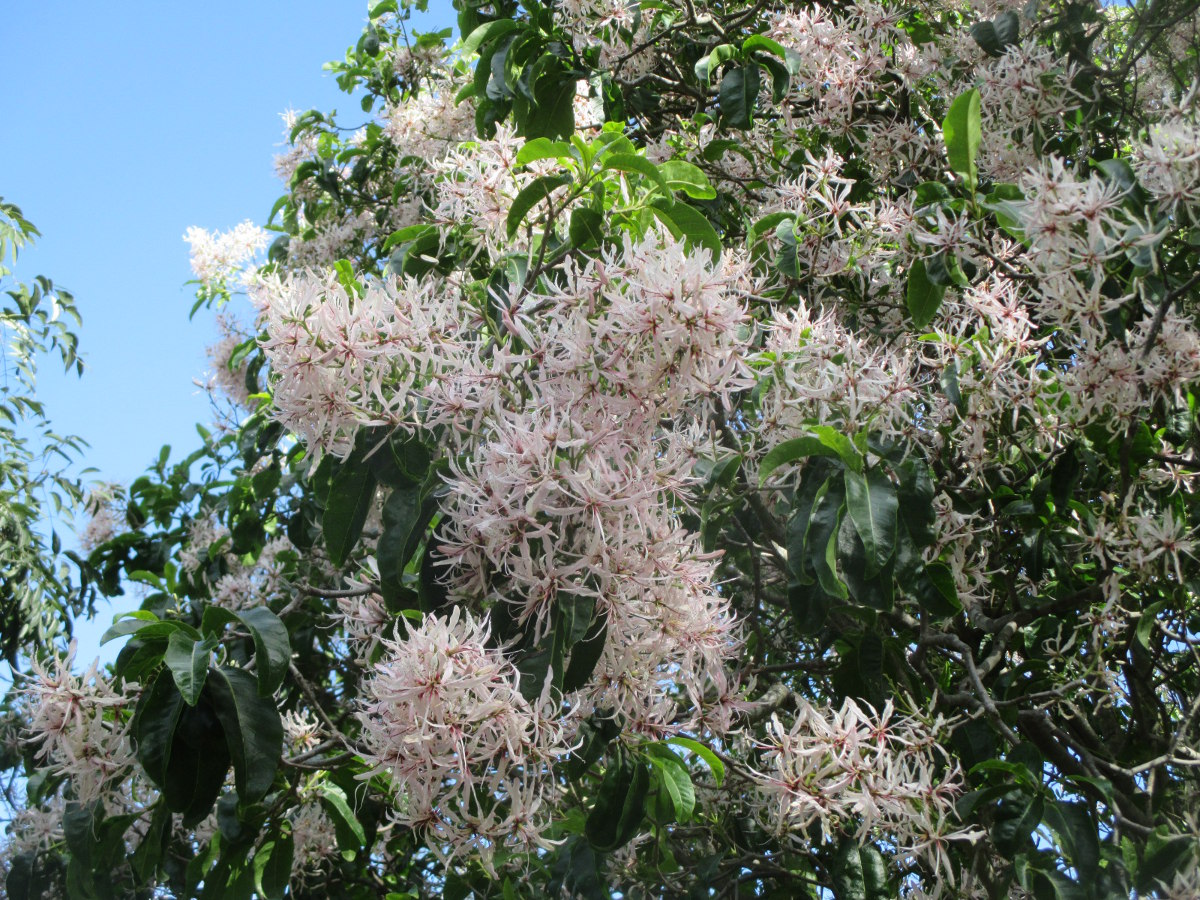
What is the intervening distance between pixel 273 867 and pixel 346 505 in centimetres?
70

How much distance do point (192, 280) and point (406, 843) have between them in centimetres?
314

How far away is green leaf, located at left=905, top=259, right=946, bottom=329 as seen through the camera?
6.03ft

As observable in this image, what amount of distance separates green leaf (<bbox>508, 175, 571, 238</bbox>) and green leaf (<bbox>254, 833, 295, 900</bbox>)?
1.11 metres

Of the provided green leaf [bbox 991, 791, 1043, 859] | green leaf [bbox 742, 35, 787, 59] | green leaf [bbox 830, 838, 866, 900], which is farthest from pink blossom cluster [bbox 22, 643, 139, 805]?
green leaf [bbox 742, 35, 787, 59]

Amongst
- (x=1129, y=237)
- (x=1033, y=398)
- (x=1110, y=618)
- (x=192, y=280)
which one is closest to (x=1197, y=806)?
(x=1110, y=618)

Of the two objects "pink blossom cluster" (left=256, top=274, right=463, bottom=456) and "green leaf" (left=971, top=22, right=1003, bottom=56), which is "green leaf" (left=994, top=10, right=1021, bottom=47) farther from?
"pink blossom cluster" (left=256, top=274, right=463, bottom=456)

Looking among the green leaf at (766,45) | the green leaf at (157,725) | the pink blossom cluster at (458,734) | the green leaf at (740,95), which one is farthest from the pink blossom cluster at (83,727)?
the green leaf at (766,45)

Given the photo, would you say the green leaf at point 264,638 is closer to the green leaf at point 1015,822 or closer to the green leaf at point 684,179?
the green leaf at point 684,179

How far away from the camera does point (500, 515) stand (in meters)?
1.21

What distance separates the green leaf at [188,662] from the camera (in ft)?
4.06

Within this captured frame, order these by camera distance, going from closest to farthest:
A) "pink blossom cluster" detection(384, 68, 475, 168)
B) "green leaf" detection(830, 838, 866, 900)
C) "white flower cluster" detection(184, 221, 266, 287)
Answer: "green leaf" detection(830, 838, 866, 900)
"pink blossom cluster" detection(384, 68, 475, 168)
"white flower cluster" detection(184, 221, 266, 287)

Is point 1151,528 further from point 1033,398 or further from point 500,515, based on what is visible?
point 500,515

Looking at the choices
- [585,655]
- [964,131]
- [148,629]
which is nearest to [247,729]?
[148,629]

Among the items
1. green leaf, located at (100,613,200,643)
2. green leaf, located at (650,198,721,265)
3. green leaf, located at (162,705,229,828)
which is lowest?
green leaf, located at (162,705,229,828)
